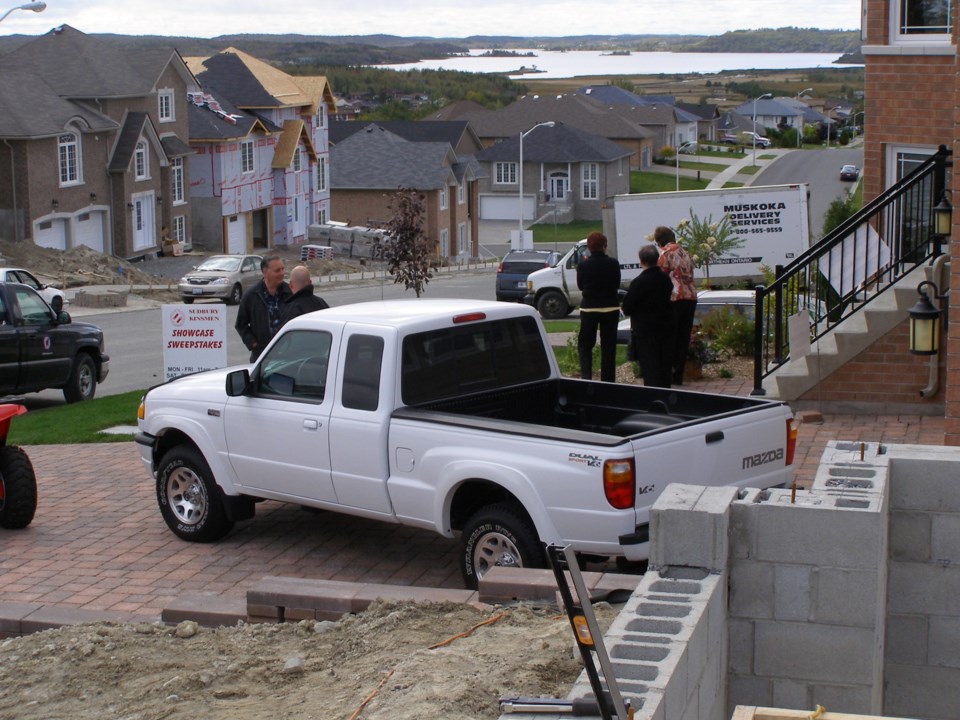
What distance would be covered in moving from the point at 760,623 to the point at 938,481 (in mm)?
1607

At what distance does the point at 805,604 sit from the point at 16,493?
Result: 6602mm

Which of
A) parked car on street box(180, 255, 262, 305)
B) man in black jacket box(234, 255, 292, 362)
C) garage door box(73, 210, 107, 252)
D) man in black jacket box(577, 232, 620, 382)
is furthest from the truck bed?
garage door box(73, 210, 107, 252)

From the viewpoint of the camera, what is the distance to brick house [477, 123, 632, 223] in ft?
285

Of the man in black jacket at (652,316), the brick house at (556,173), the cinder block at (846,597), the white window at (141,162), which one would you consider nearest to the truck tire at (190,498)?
the man in black jacket at (652,316)

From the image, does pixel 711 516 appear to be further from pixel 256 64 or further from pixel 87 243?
pixel 256 64

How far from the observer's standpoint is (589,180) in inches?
3445

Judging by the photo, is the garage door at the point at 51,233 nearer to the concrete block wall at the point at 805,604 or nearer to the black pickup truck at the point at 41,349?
the black pickup truck at the point at 41,349

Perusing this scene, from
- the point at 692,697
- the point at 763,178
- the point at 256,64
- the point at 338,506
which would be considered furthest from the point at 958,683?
the point at 763,178

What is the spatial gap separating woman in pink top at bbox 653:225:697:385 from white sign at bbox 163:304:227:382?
15.8 ft

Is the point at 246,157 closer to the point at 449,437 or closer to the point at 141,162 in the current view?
the point at 141,162

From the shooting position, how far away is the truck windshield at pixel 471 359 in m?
8.45

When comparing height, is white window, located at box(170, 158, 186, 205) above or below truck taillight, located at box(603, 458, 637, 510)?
above

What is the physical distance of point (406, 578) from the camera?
333 inches

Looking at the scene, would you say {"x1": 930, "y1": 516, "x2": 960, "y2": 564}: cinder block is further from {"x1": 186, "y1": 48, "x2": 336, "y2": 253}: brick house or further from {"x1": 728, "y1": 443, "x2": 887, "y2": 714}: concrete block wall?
{"x1": 186, "y1": 48, "x2": 336, "y2": 253}: brick house
